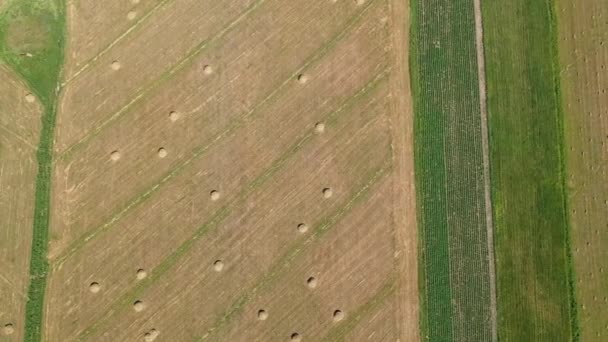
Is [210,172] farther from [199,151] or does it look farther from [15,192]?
[15,192]

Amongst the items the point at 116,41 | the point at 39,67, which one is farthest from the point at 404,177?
the point at 39,67

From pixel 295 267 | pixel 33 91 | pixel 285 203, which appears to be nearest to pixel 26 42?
pixel 33 91

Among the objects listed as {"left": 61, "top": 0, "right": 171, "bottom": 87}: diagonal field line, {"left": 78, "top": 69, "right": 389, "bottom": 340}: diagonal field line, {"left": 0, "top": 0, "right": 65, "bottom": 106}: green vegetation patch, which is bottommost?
{"left": 78, "top": 69, "right": 389, "bottom": 340}: diagonal field line

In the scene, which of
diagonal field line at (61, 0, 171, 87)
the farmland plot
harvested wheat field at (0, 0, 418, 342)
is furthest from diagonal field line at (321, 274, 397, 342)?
diagonal field line at (61, 0, 171, 87)

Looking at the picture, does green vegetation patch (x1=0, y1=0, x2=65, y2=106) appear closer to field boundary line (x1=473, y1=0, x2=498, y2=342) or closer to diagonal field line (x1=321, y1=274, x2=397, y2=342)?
diagonal field line (x1=321, y1=274, x2=397, y2=342)

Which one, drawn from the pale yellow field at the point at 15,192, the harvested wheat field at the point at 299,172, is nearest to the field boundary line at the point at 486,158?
the harvested wheat field at the point at 299,172

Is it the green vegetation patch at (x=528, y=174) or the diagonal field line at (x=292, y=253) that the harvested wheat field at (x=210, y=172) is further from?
the green vegetation patch at (x=528, y=174)
